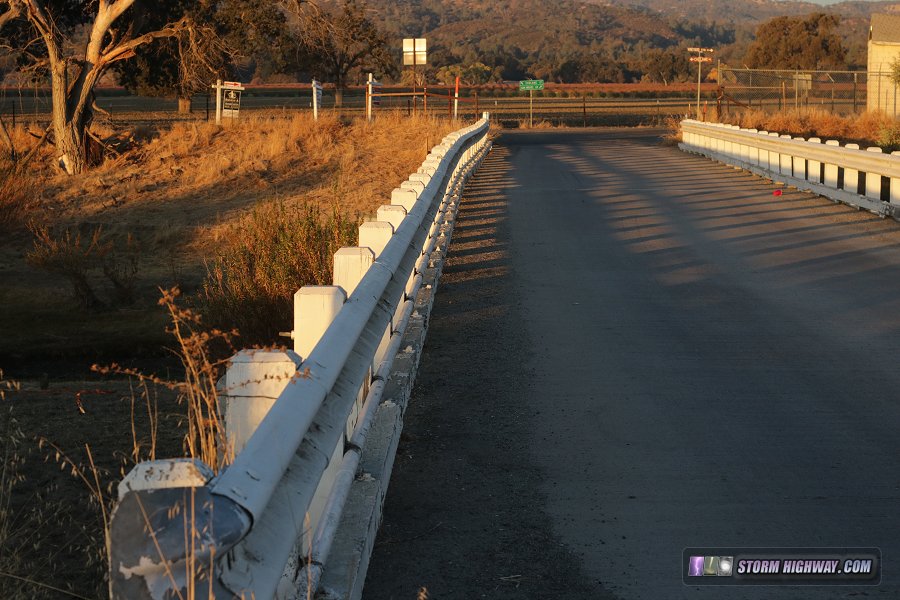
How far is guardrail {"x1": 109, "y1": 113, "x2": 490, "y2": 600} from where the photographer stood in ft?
8.40

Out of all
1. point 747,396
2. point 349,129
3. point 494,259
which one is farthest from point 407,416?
point 349,129

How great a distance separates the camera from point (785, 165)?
2192cm

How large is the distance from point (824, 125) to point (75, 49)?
22097mm

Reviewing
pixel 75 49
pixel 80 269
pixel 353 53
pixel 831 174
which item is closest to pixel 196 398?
pixel 80 269

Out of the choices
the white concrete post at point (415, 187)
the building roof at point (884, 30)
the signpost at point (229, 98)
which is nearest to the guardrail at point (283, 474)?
the white concrete post at point (415, 187)

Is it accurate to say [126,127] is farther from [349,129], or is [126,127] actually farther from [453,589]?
[453,589]

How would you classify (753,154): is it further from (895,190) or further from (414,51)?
(414,51)

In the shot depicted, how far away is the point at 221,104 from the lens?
35.9 metres

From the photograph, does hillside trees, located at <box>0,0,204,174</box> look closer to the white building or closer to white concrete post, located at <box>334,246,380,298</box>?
white concrete post, located at <box>334,246,380,298</box>

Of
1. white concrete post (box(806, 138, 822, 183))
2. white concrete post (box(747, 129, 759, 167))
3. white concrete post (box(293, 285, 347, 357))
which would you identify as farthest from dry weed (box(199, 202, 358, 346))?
white concrete post (box(747, 129, 759, 167))

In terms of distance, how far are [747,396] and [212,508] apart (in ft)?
17.4

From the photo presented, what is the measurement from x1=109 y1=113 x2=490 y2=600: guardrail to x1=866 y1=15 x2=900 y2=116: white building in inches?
1725

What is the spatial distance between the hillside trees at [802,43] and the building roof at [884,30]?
1542 inches

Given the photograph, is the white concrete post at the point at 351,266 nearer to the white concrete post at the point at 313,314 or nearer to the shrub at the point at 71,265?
the white concrete post at the point at 313,314
